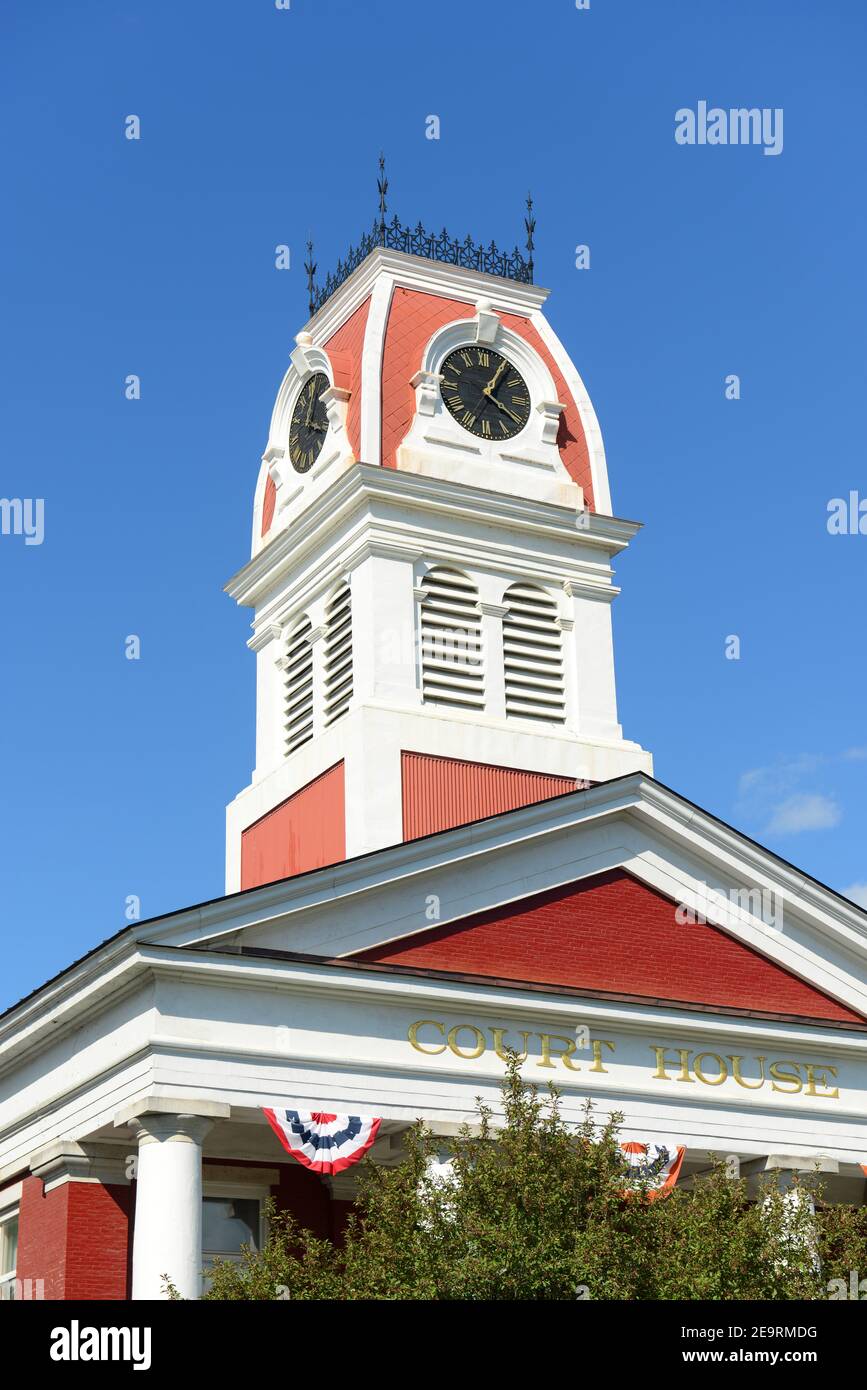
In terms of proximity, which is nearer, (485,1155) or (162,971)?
(485,1155)

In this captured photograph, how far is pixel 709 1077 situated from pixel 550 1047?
2401 mm

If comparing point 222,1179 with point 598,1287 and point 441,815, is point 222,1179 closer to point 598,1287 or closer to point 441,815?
point 441,815

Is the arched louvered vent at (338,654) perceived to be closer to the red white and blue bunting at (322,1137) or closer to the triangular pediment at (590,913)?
the triangular pediment at (590,913)

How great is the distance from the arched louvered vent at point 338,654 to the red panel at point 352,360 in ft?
8.46

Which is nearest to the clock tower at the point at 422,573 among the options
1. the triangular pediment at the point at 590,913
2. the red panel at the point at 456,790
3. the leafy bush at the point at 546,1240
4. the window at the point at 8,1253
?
the red panel at the point at 456,790

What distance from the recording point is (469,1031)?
24094mm

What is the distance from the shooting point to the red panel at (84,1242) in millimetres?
22984

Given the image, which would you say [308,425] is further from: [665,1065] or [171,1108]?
[171,1108]

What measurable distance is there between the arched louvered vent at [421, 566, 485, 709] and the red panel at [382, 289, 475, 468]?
88.6 inches

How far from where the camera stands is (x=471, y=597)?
32.1 m

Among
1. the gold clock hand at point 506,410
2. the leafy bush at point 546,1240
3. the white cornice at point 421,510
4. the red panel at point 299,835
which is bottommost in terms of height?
the leafy bush at point 546,1240

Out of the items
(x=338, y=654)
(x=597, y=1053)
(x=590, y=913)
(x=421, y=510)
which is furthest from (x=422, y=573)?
(x=597, y=1053)

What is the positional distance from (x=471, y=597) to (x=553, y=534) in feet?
6.86
